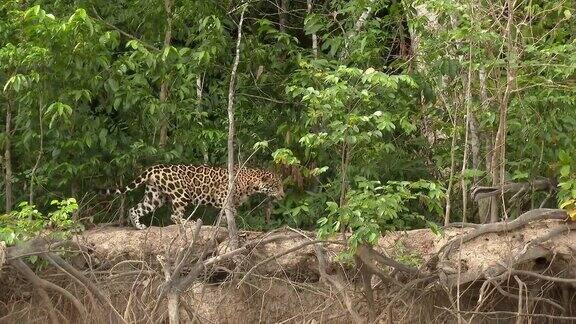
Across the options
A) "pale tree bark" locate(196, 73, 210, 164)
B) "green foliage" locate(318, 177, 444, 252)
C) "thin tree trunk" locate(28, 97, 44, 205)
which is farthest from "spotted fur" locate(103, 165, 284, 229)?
"green foliage" locate(318, 177, 444, 252)

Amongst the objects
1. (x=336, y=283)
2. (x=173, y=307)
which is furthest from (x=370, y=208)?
(x=173, y=307)

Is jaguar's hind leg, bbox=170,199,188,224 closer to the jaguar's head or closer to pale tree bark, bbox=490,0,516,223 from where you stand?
the jaguar's head

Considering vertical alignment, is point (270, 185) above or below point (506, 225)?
below

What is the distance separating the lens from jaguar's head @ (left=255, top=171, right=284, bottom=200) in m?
13.0

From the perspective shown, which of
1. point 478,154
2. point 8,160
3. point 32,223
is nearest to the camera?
point 32,223

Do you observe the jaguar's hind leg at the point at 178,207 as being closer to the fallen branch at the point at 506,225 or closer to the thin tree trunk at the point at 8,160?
the thin tree trunk at the point at 8,160

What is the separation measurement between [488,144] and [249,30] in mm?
3106

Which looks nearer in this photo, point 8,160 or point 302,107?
point 8,160

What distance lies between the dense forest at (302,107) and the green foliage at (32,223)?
0.07 feet

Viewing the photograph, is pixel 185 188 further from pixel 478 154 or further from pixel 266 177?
pixel 478 154

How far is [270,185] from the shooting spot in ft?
43.4

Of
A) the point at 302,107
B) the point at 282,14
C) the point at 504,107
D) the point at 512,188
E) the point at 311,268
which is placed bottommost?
the point at 311,268

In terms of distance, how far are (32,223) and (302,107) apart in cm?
363

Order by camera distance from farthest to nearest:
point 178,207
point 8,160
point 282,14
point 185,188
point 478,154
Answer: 1. point 282,14
2. point 178,207
3. point 185,188
4. point 8,160
5. point 478,154
